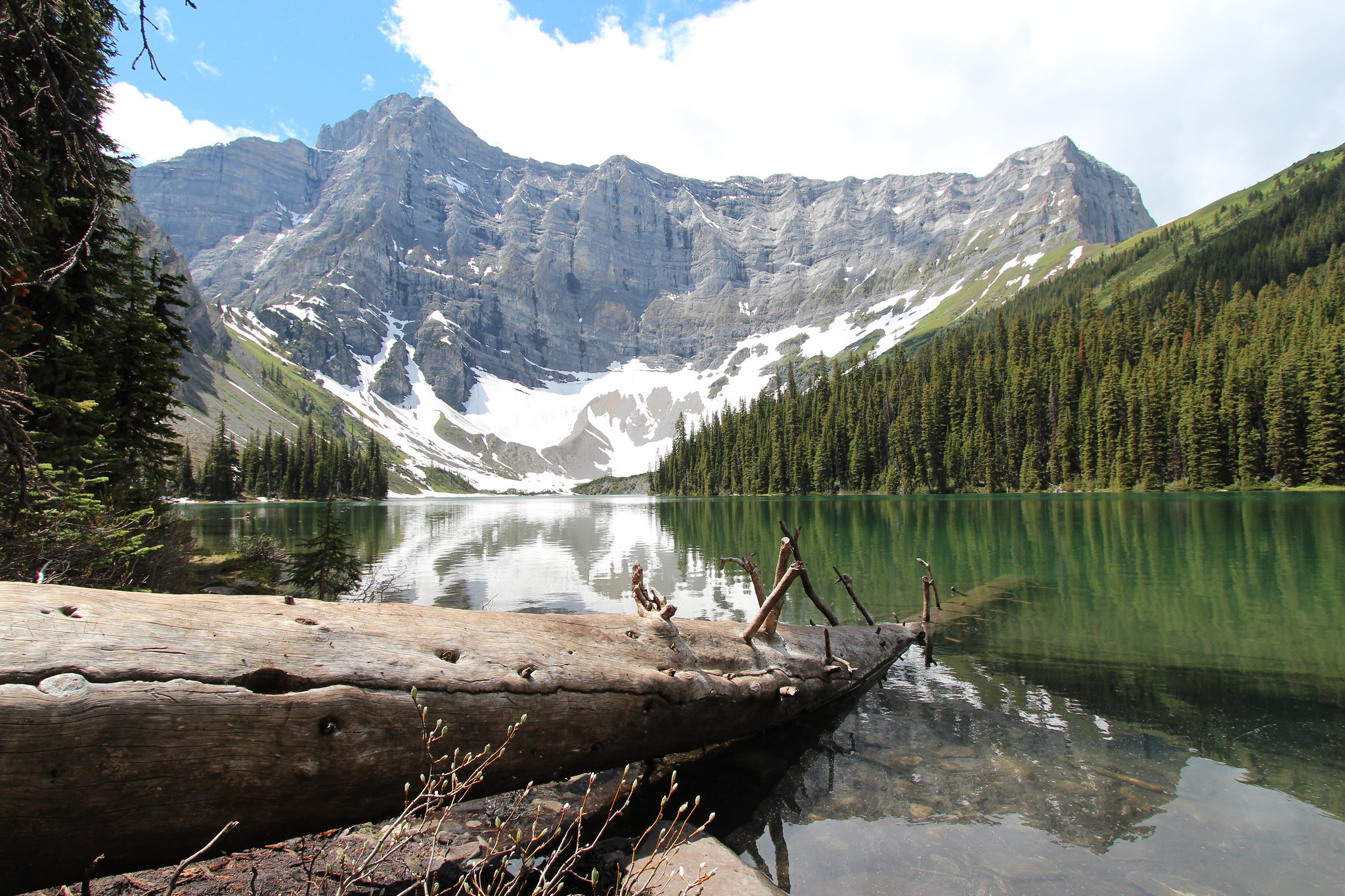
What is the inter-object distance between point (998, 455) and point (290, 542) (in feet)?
311

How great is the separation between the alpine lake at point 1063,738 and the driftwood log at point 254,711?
2399mm

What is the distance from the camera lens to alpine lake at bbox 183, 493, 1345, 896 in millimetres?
5434

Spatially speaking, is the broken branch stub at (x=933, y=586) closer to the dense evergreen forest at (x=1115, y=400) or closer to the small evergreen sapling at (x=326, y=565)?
the small evergreen sapling at (x=326, y=565)

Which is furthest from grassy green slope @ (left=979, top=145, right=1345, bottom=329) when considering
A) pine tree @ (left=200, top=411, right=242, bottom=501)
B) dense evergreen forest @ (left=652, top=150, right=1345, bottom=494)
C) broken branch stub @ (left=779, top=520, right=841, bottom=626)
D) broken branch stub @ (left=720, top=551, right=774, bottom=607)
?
pine tree @ (left=200, top=411, right=242, bottom=501)

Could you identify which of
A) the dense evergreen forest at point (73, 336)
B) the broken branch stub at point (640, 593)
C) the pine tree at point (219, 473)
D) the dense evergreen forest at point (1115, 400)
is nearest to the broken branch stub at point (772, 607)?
the broken branch stub at point (640, 593)

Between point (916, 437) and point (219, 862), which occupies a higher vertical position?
point (916, 437)

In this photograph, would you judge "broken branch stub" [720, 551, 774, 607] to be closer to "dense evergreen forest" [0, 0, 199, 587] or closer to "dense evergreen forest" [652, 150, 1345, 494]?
"dense evergreen forest" [0, 0, 199, 587]

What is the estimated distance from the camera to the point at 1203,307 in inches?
3976

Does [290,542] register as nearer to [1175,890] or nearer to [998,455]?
[1175,890]

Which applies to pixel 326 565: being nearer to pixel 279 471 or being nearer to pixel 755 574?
pixel 755 574

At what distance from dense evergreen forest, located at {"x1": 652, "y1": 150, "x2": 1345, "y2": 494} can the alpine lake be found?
60.4 metres

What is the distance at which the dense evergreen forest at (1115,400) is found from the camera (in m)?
67.8

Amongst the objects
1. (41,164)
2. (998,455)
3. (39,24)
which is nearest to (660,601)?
(39,24)

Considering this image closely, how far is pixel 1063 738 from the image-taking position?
7957mm
